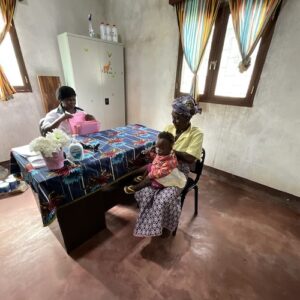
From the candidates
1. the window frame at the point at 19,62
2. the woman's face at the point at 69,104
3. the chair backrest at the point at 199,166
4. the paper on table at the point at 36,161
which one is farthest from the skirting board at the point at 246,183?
the window frame at the point at 19,62

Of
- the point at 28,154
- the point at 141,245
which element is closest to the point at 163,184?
the point at 141,245

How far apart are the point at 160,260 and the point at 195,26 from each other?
2723 millimetres

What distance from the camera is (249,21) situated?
1800 mm

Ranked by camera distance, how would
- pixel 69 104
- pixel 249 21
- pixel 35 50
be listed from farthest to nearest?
pixel 35 50, pixel 249 21, pixel 69 104

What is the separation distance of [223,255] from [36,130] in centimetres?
322

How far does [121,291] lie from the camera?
1141 mm

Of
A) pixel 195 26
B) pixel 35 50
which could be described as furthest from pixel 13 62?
pixel 195 26

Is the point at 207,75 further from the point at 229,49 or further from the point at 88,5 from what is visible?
the point at 88,5

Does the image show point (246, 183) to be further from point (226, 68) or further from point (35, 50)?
point (35, 50)

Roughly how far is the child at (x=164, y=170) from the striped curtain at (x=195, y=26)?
1448mm

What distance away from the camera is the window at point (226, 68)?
1.95 meters

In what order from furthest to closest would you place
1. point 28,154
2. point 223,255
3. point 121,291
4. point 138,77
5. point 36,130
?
point 138,77
point 36,130
point 223,255
point 28,154
point 121,291

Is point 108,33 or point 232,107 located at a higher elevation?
point 108,33

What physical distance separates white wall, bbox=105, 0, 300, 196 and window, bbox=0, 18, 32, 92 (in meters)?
1.74
